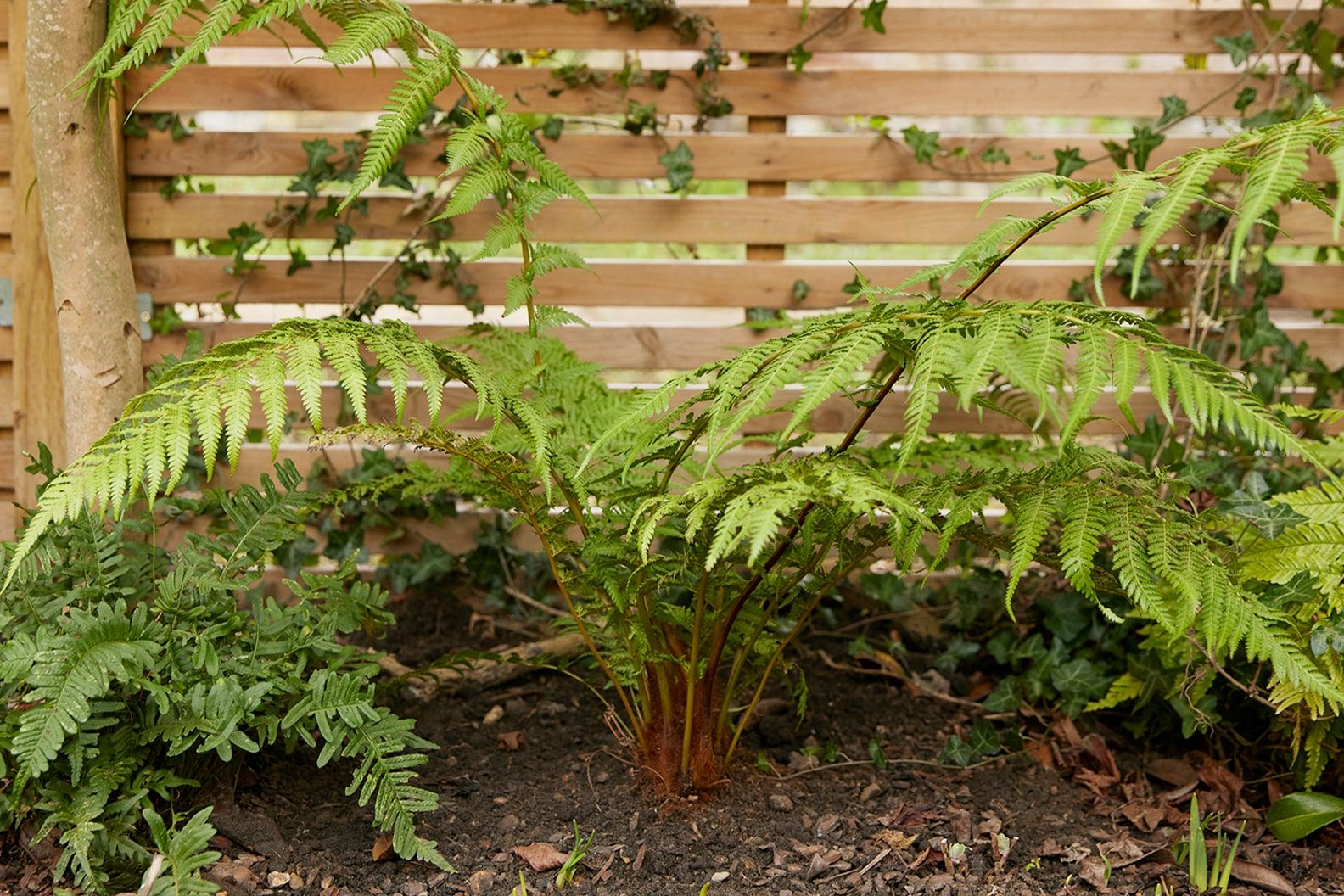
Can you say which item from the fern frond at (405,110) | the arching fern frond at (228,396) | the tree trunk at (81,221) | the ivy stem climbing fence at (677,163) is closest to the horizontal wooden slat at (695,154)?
the ivy stem climbing fence at (677,163)

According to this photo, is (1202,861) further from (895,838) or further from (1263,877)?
(895,838)

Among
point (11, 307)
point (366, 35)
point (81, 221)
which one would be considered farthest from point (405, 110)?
point (11, 307)

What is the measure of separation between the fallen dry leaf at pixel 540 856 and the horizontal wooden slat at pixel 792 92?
70.2 inches

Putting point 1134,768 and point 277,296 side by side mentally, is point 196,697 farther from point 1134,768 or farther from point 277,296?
point 1134,768

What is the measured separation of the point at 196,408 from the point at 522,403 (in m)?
0.48

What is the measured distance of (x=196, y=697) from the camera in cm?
167

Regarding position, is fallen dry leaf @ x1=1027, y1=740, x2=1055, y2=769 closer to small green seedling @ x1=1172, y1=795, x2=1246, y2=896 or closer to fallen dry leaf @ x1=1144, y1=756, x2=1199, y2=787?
fallen dry leaf @ x1=1144, y1=756, x2=1199, y2=787

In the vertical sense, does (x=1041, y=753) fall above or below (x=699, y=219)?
below

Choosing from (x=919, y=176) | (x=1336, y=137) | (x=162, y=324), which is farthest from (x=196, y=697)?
(x=919, y=176)

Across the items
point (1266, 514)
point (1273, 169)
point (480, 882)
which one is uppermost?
point (1273, 169)

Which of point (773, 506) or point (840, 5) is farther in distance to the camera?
point (840, 5)

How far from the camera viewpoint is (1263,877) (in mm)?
1863

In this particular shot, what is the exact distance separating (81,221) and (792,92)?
167 centimetres

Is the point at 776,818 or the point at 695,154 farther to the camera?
the point at 695,154
